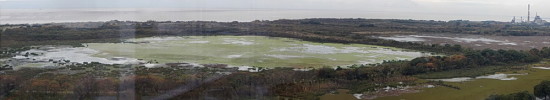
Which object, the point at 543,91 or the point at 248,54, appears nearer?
the point at 543,91

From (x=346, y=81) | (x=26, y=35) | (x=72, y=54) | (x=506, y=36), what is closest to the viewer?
(x=346, y=81)

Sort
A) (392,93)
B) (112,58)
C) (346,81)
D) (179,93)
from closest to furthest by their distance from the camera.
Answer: (179,93) → (392,93) → (346,81) → (112,58)

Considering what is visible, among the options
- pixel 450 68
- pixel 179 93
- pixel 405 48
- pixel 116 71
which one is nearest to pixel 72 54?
pixel 116 71

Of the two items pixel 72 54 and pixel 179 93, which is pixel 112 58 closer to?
pixel 72 54

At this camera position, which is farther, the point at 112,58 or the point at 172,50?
the point at 172,50

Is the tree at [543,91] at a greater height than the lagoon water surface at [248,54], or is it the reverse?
the lagoon water surface at [248,54]

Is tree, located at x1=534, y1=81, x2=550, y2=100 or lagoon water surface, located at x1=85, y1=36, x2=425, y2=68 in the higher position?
lagoon water surface, located at x1=85, y1=36, x2=425, y2=68

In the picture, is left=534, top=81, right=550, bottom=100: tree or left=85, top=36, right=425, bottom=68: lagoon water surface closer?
left=534, top=81, right=550, bottom=100: tree

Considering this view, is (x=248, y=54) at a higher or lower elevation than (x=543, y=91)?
higher
